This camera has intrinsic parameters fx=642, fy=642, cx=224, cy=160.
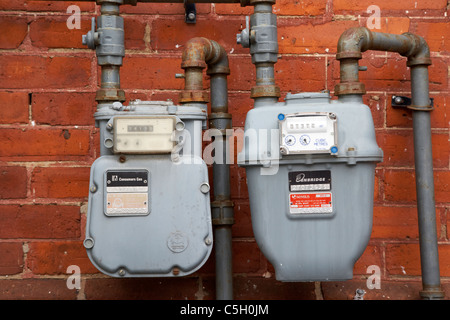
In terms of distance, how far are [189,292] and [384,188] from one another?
62 centimetres

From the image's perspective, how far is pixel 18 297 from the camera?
1.76m

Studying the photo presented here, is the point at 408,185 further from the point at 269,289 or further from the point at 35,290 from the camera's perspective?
the point at 35,290

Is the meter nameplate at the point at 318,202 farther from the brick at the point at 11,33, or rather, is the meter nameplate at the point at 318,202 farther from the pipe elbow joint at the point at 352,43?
the brick at the point at 11,33

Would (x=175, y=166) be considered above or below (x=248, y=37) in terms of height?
below

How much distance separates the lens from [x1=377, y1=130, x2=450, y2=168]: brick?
181cm

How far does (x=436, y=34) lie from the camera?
183cm

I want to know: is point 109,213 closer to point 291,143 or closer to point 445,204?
point 291,143

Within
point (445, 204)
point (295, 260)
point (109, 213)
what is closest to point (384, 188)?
point (445, 204)

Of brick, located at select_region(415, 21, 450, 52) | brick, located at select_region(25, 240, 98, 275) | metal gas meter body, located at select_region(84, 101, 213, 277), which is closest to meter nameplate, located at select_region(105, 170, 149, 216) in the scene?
metal gas meter body, located at select_region(84, 101, 213, 277)

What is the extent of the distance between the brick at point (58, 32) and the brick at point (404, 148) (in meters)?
0.89

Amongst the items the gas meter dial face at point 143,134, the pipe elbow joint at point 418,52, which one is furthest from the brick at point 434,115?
the gas meter dial face at point 143,134

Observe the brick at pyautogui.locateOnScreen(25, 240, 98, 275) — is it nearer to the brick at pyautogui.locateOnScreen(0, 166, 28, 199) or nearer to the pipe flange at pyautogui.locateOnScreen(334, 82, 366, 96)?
the brick at pyautogui.locateOnScreen(0, 166, 28, 199)

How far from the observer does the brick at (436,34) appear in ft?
6.01

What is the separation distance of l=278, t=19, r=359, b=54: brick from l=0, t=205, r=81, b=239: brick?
76 cm
